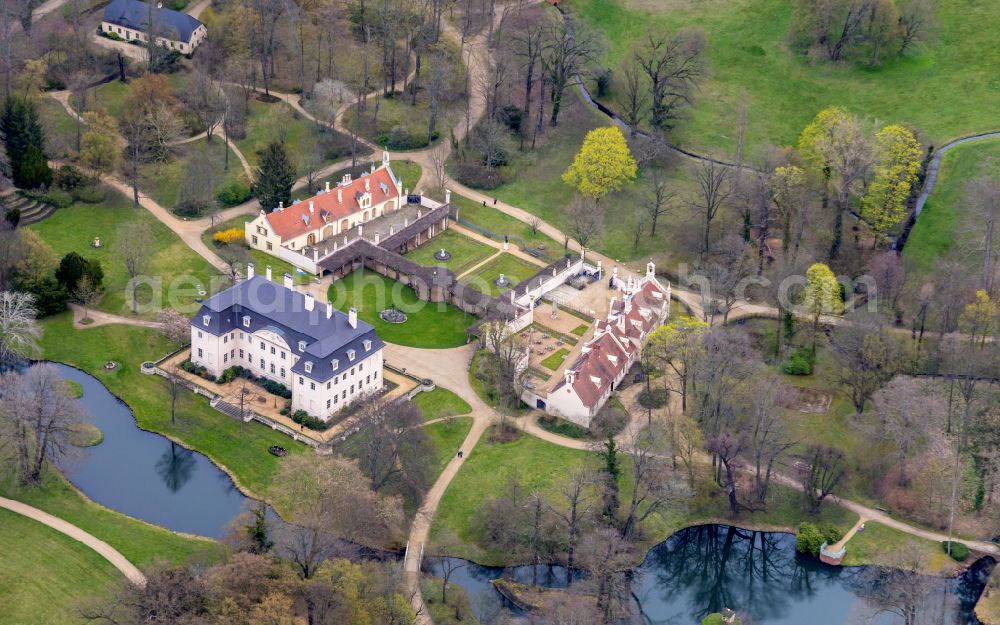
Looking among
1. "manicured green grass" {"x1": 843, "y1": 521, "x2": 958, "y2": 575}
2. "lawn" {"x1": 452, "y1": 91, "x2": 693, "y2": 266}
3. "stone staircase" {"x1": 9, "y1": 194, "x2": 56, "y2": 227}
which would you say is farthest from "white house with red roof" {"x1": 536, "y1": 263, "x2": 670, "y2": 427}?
"stone staircase" {"x1": 9, "y1": 194, "x2": 56, "y2": 227}

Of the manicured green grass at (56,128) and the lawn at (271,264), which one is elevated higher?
the manicured green grass at (56,128)

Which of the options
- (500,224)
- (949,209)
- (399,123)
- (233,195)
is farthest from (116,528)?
(949,209)

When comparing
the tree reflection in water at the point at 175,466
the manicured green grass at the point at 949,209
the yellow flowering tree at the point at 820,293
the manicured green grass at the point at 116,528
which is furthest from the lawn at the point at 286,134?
the manicured green grass at the point at 949,209

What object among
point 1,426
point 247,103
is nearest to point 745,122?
point 247,103

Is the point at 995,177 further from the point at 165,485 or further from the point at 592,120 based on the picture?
the point at 165,485

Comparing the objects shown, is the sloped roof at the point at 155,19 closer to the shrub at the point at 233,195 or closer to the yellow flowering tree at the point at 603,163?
the shrub at the point at 233,195
